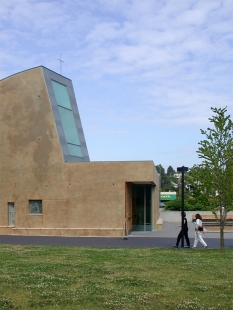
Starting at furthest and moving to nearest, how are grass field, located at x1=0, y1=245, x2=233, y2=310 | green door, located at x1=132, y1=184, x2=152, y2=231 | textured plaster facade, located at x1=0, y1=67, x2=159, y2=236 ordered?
green door, located at x1=132, y1=184, x2=152, y2=231, textured plaster facade, located at x1=0, y1=67, x2=159, y2=236, grass field, located at x1=0, y1=245, x2=233, y2=310

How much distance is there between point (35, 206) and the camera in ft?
96.1

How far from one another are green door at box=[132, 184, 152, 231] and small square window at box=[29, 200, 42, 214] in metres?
6.31

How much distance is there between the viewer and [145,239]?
25.3 metres

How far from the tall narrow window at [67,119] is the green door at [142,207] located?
4750 mm

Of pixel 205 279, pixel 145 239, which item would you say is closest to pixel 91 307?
pixel 205 279

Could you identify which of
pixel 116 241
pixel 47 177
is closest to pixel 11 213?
pixel 47 177

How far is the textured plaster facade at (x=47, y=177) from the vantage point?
27953 mm

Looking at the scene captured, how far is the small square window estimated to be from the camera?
29.2 m

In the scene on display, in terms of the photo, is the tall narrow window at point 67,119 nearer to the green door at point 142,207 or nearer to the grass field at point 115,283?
the green door at point 142,207

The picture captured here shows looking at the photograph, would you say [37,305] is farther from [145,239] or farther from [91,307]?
[145,239]

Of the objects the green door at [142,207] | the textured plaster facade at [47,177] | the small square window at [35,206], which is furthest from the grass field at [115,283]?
the green door at [142,207]

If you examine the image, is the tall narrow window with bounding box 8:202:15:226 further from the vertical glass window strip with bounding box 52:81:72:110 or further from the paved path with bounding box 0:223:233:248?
the vertical glass window strip with bounding box 52:81:72:110

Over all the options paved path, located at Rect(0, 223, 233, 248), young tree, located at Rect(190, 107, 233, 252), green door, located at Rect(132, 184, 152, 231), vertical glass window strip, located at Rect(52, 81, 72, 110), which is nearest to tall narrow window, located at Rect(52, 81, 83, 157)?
vertical glass window strip, located at Rect(52, 81, 72, 110)

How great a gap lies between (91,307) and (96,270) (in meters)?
3.70
